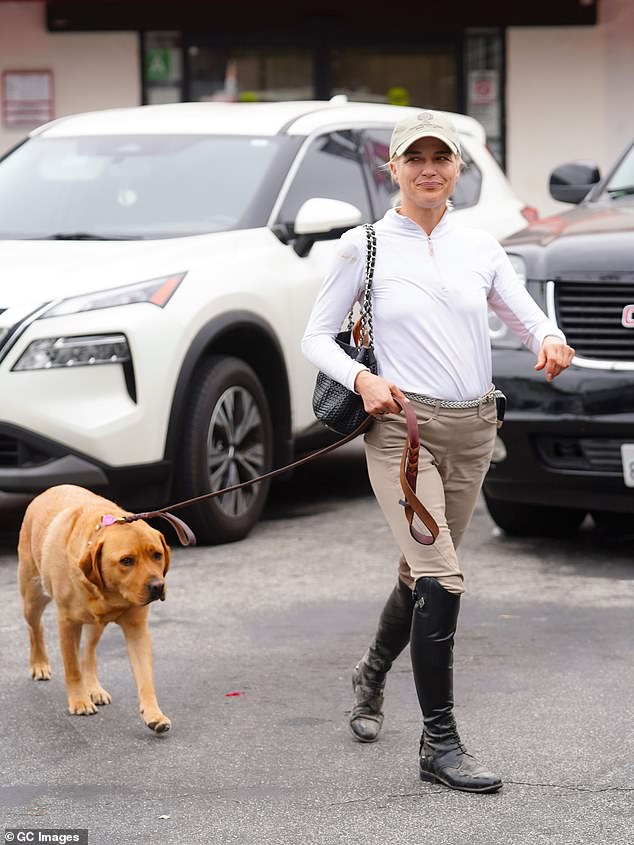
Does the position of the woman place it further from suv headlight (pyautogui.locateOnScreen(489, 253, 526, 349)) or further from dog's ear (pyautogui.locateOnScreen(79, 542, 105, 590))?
suv headlight (pyautogui.locateOnScreen(489, 253, 526, 349))

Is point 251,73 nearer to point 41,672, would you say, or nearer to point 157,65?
point 157,65

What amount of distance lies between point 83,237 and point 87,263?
597 mm

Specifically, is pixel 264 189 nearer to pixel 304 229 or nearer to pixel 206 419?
pixel 304 229

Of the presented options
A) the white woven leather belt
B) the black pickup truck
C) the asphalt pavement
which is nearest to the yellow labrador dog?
the asphalt pavement

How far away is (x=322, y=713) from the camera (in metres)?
5.08

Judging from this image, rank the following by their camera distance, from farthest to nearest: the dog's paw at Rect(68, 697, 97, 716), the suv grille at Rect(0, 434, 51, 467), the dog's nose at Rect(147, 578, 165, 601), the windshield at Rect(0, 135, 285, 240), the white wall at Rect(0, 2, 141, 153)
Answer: the white wall at Rect(0, 2, 141, 153), the windshield at Rect(0, 135, 285, 240), the suv grille at Rect(0, 434, 51, 467), the dog's paw at Rect(68, 697, 97, 716), the dog's nose at Rect(147, 578, 165, 601)

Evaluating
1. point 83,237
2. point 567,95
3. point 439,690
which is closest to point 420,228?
point 439,690

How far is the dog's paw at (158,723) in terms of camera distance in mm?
4793

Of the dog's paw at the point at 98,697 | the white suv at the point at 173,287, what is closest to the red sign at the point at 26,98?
the white suv at the point at 173,287

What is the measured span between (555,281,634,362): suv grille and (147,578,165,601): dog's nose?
104 inches

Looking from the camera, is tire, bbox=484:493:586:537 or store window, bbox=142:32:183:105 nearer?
tire, bbox=484:493:586:537

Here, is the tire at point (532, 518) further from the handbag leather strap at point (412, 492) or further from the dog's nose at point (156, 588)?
the handbag leather strap at point (412, 492)

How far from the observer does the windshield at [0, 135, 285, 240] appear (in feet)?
25.8

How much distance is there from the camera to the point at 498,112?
15.8 metres
